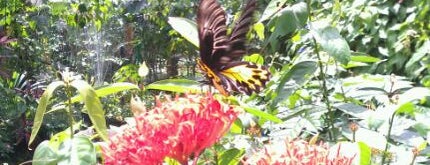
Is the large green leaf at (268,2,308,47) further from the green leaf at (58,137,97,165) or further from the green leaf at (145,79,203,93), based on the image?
the green leaf at (58,137,97,165)

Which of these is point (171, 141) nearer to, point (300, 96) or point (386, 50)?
point (300, 96)

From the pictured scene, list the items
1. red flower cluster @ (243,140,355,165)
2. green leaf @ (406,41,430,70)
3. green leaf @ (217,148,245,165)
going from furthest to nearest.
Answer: green leaf @ (406,41,430,70) → green leaf @ (217,148,245,165) → red flower cluster @ (243,140,355,165)

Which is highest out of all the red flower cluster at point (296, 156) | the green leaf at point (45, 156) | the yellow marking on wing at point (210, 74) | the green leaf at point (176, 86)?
the yellow marking on wing at point (210, 74)

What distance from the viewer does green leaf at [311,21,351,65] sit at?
0.88 m

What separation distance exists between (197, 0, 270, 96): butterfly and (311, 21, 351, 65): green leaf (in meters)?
0.09

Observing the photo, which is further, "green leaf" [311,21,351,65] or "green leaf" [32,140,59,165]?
"green leaf" [311,21,351,65]

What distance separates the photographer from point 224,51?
84 cm

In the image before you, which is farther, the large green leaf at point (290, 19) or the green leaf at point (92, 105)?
the large green leaf at point (290, 19)

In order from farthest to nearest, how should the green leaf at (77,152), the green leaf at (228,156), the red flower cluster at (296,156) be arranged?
the green leaf at (228,156) < the green leaf at (77,152) < the red flower cluster at (296,156)

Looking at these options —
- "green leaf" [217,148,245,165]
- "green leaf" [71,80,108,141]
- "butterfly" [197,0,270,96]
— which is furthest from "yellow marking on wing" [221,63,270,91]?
"green leaf" [71,80,108,141]

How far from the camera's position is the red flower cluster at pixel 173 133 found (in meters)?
0.57

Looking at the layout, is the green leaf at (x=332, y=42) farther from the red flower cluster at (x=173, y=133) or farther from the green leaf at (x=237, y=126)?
the red flower cluster at (x=173, y=133)

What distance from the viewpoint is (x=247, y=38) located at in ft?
2.91

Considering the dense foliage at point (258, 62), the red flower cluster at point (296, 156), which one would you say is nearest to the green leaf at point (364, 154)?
the dense foliage at point (258, 62)
